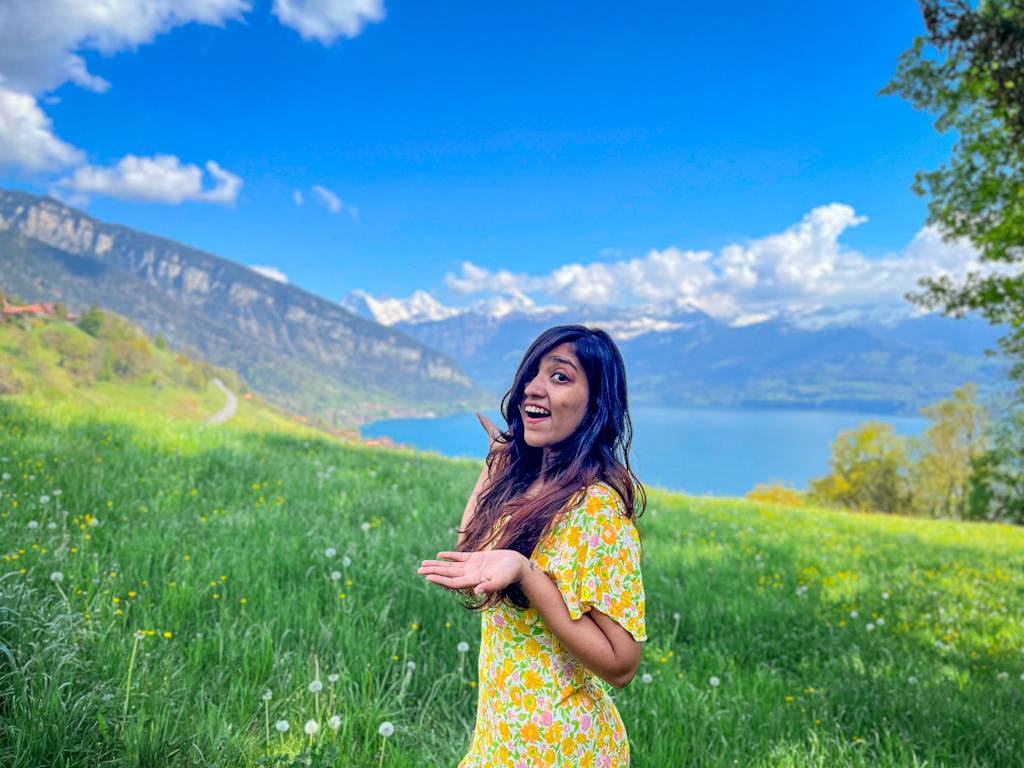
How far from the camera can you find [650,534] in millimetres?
8281

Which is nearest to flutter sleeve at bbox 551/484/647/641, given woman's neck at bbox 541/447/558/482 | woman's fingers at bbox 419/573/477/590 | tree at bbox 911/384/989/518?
woman's neck at bbox 541/447/558/482

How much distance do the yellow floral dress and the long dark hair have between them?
63 millimetres

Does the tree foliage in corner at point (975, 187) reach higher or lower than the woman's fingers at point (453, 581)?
higher

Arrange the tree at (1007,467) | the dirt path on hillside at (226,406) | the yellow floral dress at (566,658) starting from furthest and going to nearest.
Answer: the dirt path on hillside at (226,406)
the tree at (1007,467)
the yellow floral dress at (566,658)

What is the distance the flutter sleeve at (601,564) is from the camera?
1.63 meters

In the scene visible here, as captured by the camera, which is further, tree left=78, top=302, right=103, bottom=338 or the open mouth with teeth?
tree left=78, top=302, right=103, bottom=338

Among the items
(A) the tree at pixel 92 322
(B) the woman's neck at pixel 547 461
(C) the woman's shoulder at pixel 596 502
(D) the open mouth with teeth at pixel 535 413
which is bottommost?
(A) the tree at pixel 92 322

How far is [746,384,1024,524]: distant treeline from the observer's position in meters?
31.0

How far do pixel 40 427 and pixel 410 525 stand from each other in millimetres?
5808

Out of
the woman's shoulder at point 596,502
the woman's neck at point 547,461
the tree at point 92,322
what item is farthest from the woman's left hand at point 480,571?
the tree at point 92,322

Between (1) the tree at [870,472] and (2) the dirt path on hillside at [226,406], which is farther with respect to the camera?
(2) the dirt path on hillside at [226,406]

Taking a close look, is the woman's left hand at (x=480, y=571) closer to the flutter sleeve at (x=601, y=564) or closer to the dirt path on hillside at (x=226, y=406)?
the flutter sleeve at (x=601, y=564)

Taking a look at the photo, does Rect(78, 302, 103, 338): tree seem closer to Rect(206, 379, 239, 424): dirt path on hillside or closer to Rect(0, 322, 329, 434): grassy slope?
Rect(0, 322, 329, 434): grassy slope

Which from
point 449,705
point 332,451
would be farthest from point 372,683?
point 332,451
